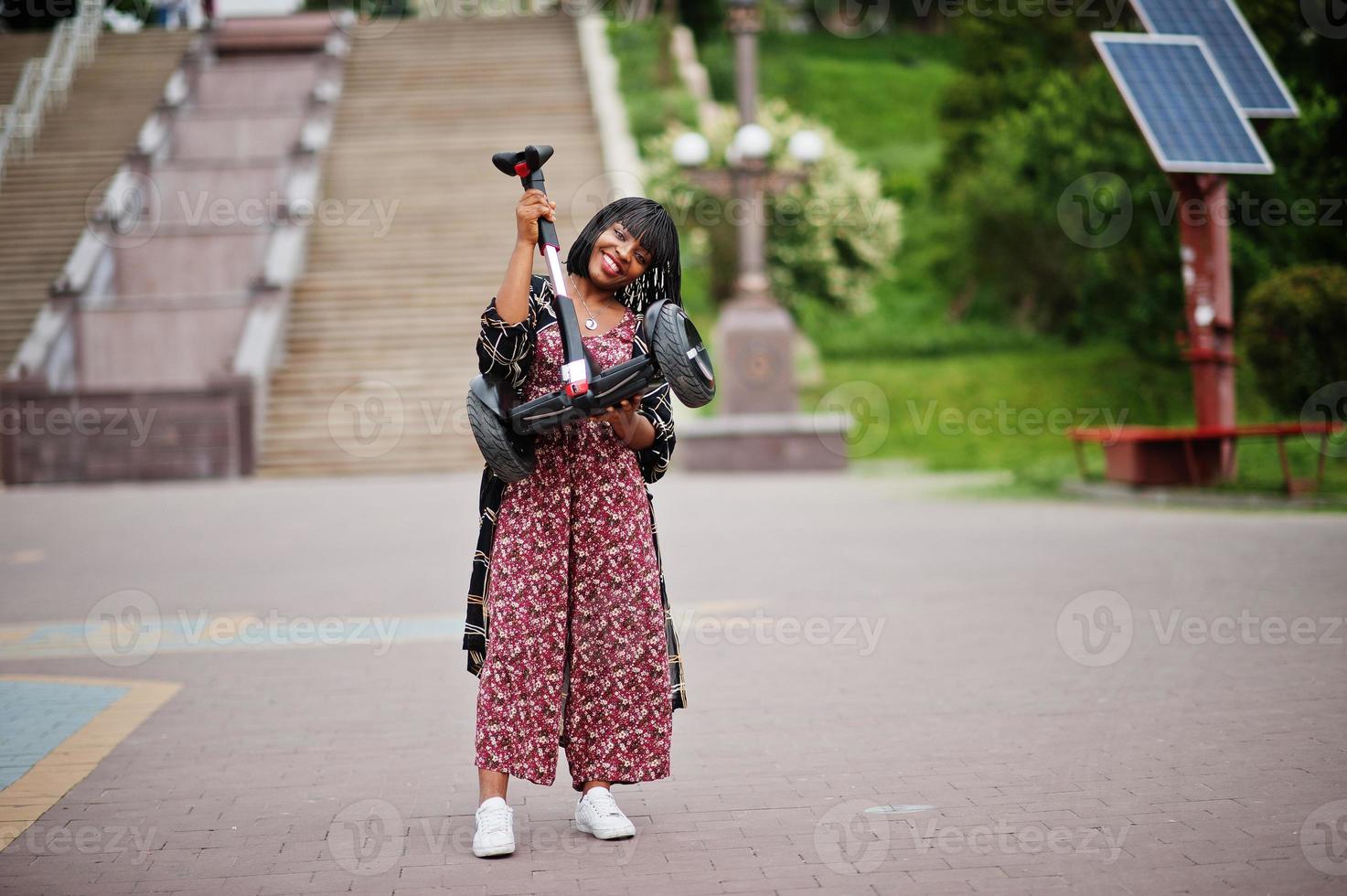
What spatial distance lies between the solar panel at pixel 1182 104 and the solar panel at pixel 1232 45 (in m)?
0.22

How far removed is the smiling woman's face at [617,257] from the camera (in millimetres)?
4402

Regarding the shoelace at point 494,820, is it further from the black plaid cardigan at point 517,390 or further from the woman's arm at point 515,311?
the woman's arm at point 515,311

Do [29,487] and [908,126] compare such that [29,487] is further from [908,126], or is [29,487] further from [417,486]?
[908,126]

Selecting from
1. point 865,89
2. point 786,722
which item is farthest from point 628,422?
point 865,89

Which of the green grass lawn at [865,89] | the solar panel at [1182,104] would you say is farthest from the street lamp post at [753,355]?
the green grass lawn at [865,89]

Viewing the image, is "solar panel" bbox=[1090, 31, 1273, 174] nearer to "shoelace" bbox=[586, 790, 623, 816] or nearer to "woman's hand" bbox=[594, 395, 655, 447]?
"woman's hand" bbox=[594, 395, 655, 447]

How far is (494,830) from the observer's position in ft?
13.8

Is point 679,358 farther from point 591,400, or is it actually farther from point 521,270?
point 521,270

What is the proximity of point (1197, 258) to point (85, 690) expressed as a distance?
420 inches

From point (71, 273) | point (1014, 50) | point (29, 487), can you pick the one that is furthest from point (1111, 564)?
point (1014, 50)

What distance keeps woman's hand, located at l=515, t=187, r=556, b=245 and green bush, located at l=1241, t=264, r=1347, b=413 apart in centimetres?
1123

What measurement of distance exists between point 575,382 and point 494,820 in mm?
1270

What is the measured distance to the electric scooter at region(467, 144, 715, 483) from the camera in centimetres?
415

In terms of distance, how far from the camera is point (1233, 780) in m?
4.78
